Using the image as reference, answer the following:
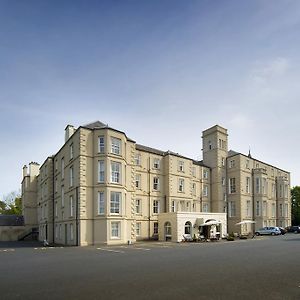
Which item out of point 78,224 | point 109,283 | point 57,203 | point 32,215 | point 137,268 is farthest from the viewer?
point 32,215

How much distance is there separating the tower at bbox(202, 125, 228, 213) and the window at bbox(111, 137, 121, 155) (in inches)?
1012

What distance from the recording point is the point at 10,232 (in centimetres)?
6109

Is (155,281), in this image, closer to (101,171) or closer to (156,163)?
(101,171)

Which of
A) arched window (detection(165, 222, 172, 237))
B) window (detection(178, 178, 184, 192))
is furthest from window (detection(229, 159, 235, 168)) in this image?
arched window (detection(165, 222, 172, 237))

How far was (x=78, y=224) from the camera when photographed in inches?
1447

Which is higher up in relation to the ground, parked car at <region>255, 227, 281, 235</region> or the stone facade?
the stone facade

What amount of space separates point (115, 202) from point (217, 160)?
27.5m

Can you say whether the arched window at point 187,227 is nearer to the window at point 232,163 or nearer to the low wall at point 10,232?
the window at point 232,163

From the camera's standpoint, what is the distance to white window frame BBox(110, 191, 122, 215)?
37.9m

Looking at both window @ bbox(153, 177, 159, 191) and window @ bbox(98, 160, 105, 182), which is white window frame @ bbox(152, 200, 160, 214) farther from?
window @ bbox(98, 160, 105, 182)

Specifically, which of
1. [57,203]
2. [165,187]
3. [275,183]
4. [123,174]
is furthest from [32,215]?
[275,183]

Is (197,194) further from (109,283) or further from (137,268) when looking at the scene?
(109,283)

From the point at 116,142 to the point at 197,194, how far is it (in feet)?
77.1

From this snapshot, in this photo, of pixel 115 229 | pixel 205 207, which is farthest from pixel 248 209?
pixel 115 229
